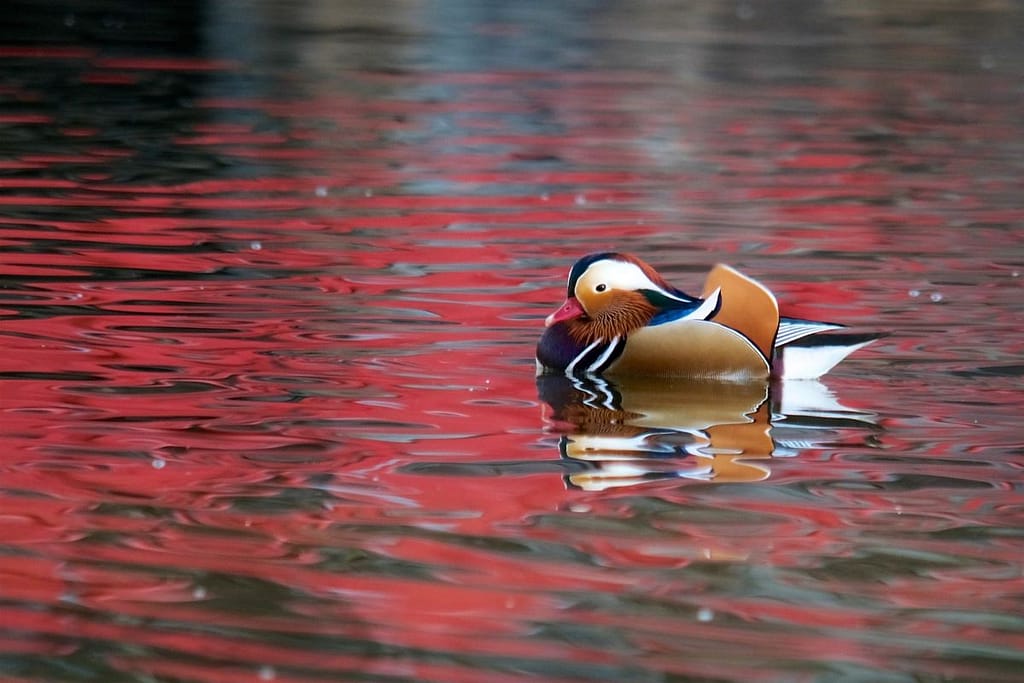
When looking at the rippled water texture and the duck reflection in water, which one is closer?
the rippled water texture

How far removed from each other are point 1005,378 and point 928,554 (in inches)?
81.4

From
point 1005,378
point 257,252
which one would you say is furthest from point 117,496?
point 257,252

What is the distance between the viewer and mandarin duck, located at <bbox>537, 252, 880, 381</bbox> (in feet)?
21.2

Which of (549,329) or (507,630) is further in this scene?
(549,329)

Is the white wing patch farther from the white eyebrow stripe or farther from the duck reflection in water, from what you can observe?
the white eyebrow stripe

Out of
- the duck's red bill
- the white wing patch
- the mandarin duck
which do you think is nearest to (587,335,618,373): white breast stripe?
the mandarin duck

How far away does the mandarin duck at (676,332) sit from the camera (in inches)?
254

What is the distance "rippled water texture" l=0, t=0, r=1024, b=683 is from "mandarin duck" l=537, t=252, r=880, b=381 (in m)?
0.10

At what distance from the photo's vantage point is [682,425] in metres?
6.18

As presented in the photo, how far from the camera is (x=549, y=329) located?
22.2ft

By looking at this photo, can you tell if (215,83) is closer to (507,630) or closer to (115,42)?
(115,42)

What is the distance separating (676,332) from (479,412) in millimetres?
697

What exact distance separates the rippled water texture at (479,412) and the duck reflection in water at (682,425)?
19 mm

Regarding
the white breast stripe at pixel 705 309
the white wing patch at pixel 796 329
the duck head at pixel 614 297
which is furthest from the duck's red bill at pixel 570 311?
the white wing patch at pixel 796 329
